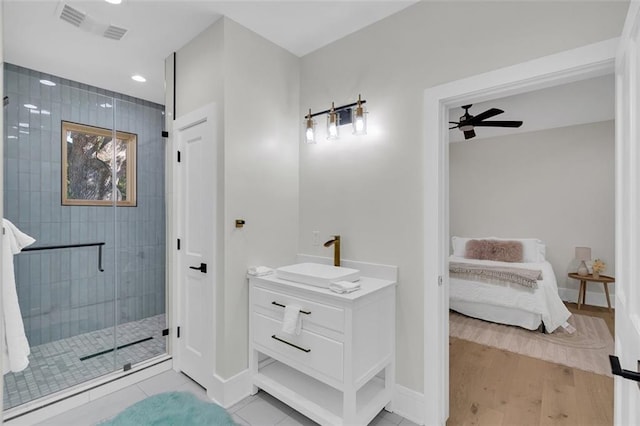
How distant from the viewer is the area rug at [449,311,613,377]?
9.40 ft

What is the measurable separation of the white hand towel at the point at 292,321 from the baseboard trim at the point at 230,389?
625mm

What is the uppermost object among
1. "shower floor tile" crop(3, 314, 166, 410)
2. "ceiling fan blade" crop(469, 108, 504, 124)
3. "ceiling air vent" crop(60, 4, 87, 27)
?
"ceiling air vent" crop(60, 4, 87, 27)

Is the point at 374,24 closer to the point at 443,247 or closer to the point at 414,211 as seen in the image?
the point at 414,211

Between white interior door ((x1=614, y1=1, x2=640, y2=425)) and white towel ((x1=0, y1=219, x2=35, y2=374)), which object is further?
white towel ((x1=0, y1=219, x2=35, y2=374))

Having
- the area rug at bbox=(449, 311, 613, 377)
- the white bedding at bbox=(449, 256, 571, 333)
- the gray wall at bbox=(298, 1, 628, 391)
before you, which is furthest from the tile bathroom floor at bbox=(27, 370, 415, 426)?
the white bedding at bbox=(449, 256, 571, 333)

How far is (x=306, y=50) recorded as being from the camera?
263 cm

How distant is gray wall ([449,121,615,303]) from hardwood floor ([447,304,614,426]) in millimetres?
2740

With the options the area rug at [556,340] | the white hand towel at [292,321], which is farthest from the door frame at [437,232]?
the area rug at [556,340]

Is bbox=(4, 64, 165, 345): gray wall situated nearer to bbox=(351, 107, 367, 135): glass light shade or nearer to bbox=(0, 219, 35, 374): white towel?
bbox=(0, 219, 35, 374): white towel

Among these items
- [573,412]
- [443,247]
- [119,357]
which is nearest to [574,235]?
[573,412]

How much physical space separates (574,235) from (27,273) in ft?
22.4

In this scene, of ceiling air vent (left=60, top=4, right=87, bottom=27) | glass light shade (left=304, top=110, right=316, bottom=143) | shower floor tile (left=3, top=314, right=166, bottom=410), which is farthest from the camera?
glass light shade (left=304, top=110, right=316, bottom=143)

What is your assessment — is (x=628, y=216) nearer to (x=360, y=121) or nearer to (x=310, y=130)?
(x=360, y=121)

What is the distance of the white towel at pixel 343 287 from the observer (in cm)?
182
